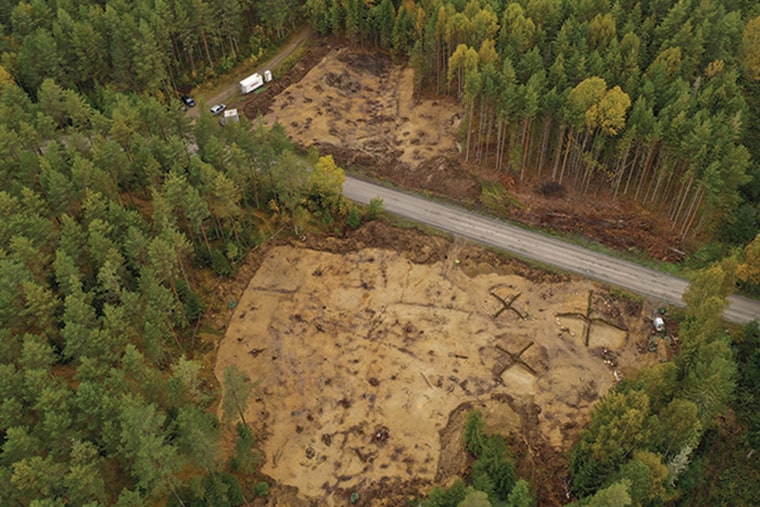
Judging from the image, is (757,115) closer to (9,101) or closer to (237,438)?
(237,438)

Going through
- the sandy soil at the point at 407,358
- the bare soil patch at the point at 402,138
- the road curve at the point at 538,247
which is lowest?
the sandy soil at the point at 407,358

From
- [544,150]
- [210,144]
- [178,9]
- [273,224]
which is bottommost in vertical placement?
[273,224]

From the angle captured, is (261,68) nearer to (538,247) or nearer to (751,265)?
(538,247)

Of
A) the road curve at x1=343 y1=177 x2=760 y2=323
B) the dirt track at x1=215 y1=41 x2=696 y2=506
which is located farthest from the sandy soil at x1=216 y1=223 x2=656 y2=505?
the road curve at x1=343 y1=177 x2=760 y2=323

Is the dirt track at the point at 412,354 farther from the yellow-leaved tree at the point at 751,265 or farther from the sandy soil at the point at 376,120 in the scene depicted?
the yellow-leaved tree at the point at 751,265

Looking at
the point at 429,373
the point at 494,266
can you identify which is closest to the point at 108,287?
the point at 429,373

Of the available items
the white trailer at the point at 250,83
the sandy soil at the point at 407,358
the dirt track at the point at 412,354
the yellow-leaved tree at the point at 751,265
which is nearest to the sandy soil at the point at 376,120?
the dirt track at the point at 412,354
